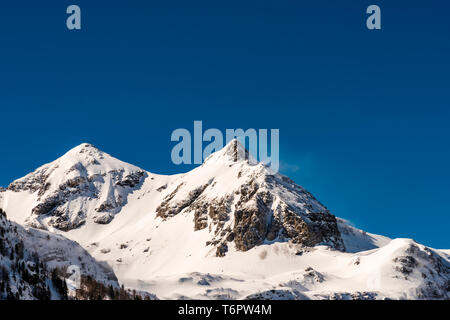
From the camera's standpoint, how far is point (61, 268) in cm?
16350

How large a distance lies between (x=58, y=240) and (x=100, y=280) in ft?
58.1
